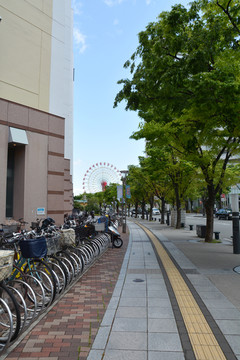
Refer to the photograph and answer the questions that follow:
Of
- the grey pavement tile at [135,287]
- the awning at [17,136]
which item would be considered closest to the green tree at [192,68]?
the grey pavement tile at [135,287]

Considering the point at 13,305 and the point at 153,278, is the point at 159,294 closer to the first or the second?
the point at 153,278

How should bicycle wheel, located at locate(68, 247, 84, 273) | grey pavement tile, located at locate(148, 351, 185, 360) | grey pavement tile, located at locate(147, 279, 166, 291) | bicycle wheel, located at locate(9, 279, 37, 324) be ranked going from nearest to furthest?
grey pavement tile, located at locate(148, 351, 185, 360) < bicycle wheel, located at locate(9, 279, 37, 324) < grey pavement tile, located at locate(147, 279, 166, 291) < bicycle wheel, located at locate(68, 247, 84, 273)

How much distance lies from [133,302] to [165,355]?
1835 mm

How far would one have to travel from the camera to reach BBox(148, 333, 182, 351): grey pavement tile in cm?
324

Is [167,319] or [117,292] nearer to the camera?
[167,319]

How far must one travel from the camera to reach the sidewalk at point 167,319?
10.5 feet

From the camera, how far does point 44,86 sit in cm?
1557

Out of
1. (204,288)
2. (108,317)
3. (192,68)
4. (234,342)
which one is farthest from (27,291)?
(192,68)

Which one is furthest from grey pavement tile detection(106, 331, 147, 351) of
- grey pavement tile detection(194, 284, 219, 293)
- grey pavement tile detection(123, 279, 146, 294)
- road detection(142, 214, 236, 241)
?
road detection(142, 214, 236, 241)

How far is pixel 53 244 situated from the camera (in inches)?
208

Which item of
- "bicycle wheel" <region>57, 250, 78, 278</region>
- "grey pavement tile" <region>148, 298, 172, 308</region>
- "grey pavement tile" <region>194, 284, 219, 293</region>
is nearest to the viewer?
"grey pavement tile" <region>148, 298, 172, 308</region>

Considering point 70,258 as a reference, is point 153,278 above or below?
below

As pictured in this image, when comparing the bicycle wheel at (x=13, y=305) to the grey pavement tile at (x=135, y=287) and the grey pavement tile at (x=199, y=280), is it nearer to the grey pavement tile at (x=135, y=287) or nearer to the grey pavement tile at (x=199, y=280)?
the grey pavement tile at (x=135, y=287)

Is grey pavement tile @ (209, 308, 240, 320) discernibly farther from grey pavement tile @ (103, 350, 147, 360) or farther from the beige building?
the beige building
